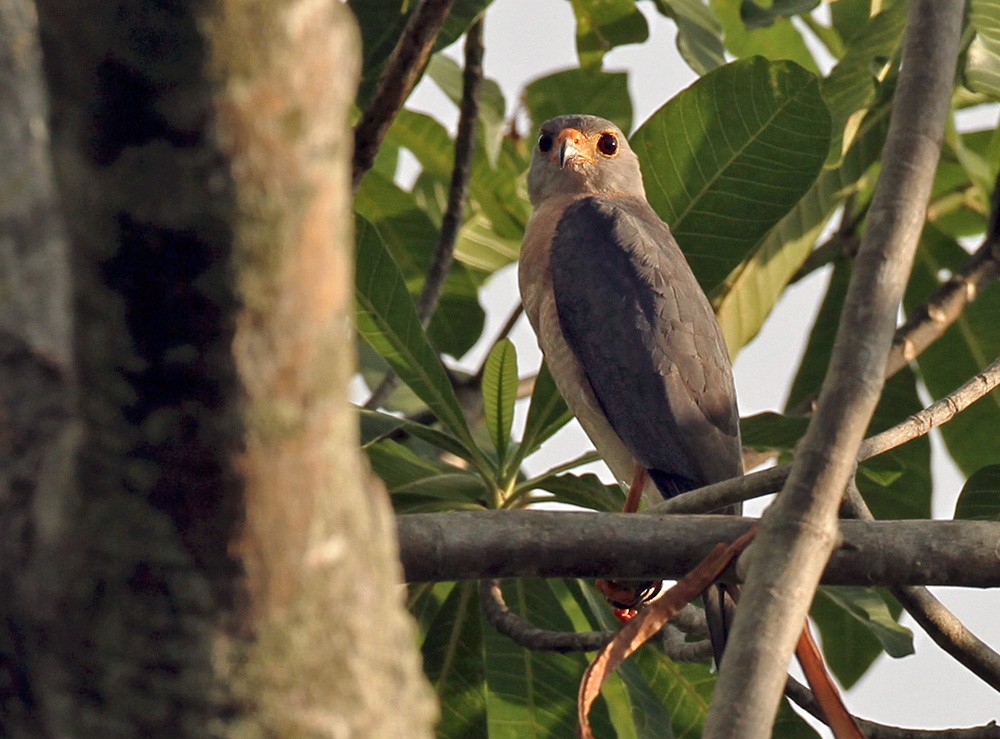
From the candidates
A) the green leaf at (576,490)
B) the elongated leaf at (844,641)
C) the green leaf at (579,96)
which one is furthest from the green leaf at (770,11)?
the elongated leaf at (844,641)

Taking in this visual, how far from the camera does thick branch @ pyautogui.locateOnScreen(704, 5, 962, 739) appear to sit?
1.58m

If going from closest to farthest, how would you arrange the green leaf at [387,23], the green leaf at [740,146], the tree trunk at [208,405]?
the tree trunk at [208,405] < the green leaf at [740,146] < the green leaf at [387,23]

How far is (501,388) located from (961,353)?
1.80 meters

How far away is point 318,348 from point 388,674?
316 millimetres

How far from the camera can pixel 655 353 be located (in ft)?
12.0

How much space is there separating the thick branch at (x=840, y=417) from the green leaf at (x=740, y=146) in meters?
1.32

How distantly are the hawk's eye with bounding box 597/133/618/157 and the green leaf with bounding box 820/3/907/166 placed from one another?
0.84m

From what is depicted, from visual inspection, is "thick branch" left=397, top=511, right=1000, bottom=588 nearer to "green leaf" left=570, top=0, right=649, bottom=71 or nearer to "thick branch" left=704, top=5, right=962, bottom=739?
"thick branch" left=704, top=5, right=962, bottom=739

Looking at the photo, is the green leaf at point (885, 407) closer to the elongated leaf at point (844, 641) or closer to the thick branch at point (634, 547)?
the elongated leaf at point (844, 641)

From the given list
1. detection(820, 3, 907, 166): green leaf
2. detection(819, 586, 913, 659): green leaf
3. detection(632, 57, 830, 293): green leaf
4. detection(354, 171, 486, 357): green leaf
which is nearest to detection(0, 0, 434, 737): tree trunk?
detection(819, 586, 913, 659): green leaf

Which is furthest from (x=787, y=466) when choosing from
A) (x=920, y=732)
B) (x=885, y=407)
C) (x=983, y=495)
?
(x=885, y=407)

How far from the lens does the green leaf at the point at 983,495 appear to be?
2900mm

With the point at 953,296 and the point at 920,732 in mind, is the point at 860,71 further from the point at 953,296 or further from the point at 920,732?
the point at 920,732

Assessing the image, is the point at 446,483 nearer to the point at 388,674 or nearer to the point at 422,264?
the point at 422,264
